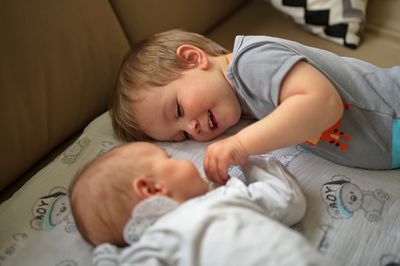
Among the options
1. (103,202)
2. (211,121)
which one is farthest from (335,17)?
(103,202)

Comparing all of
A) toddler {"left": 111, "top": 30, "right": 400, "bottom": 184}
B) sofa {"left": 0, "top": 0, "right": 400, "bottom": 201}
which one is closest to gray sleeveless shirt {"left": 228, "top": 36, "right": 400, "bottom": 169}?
toddler {"left": 111, "top": 30, "right": 400, "bottom": 184}

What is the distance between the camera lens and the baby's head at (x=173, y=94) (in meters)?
0.95

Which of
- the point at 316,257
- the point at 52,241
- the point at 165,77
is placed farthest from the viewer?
the point at 165,77

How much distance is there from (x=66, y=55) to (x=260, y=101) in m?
0.49

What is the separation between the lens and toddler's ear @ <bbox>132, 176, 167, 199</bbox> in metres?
0.71

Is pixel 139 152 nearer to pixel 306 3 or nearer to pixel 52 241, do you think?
pixel 52 241

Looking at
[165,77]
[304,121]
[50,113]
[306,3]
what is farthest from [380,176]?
[50,113]

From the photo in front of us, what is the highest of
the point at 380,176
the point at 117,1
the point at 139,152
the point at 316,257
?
the point at 117,1

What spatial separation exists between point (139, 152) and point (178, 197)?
10cm

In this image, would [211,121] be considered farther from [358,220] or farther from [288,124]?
[358,220]

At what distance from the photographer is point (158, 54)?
39.6 inches

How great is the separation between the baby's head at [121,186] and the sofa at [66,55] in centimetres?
33

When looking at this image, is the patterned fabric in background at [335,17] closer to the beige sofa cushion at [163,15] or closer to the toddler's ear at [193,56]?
the beige sofa cushion at [163,15]

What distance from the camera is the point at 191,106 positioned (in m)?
0.94
